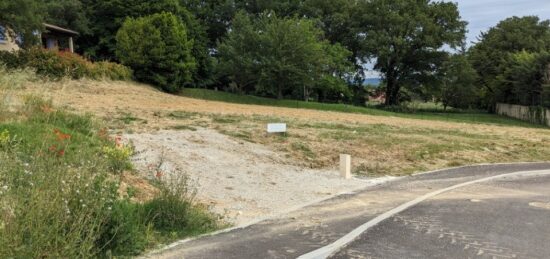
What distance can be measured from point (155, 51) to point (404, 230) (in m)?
30.3

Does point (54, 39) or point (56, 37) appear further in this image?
point (56, 37)

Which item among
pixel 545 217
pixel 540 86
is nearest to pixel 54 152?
pixel 545 217

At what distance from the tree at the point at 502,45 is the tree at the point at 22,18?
165 feet

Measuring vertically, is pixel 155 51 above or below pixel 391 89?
above

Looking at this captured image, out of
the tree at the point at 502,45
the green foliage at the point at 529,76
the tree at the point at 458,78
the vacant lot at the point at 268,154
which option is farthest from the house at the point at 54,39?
the tree at the point at 502,45

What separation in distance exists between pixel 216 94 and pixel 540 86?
30.5 meters

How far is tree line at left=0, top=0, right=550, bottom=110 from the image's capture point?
37156mm

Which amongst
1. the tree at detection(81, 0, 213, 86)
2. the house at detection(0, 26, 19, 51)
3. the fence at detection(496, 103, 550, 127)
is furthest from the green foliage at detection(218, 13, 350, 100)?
the fence at detection(496, 103, 550, 127)

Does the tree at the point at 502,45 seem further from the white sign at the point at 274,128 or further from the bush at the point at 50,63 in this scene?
the white sign at the point at 274,128

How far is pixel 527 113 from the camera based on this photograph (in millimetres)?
49969

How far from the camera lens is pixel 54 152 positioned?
6.45m

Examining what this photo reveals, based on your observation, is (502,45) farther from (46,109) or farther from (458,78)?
(46,109)

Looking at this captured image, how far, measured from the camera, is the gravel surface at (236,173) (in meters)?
8.31

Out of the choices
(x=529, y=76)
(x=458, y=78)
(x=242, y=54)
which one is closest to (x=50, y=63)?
(x=242, y=54)
